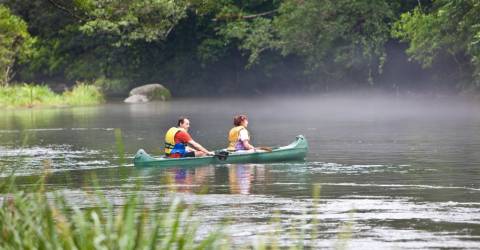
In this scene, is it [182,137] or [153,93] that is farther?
[153,93]

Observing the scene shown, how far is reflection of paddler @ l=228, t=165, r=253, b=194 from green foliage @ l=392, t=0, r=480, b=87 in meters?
19.2

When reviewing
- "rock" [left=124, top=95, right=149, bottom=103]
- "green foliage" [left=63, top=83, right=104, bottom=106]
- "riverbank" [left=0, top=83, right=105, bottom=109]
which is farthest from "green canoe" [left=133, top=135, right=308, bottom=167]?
"rock" [left=124, top=95, right=149, bottom=103]

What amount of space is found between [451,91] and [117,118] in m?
18.2

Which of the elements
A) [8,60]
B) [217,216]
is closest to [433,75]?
[8,60]

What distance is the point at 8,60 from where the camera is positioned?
176 ft

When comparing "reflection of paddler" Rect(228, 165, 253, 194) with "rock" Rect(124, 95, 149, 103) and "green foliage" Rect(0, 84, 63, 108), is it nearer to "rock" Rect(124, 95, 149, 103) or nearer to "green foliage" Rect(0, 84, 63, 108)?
"green foliage" Rect(0, 84, 63, 108)

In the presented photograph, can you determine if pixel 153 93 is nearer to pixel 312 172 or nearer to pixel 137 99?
pixel 137 99

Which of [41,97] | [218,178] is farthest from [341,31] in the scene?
[218,178]

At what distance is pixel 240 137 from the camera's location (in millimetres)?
23422

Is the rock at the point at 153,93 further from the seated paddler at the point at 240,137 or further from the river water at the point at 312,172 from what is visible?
the seated paddler at the point at 240,137

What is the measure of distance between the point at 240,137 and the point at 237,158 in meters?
0.53

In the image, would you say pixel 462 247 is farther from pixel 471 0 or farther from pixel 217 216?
pixel 471 0

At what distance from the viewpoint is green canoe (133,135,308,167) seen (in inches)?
878

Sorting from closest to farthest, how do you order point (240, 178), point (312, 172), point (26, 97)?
point (240, 178) < point (312, 172) < point (26, 97)
